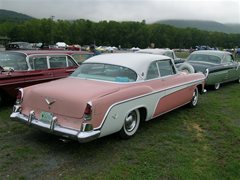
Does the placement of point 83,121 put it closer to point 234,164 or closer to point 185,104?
point 234,164

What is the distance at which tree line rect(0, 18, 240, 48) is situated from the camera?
106750 millimetres

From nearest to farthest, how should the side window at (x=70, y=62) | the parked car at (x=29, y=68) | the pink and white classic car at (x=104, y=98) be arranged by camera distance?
the pink and white classic car at (x=104, y=98), the parked car at (x=29, y=68), the side window at (x=70, y=62)

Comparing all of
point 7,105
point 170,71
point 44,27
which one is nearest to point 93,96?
point 170,71

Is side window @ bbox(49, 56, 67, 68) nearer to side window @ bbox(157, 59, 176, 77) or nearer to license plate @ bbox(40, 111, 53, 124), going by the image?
side window @ bbox(157, 59, 176, 77)

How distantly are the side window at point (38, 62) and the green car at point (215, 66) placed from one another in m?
5.31

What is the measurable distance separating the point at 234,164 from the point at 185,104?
3.17 metres

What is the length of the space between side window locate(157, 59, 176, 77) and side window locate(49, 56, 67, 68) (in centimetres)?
334

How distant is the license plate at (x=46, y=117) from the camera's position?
4888 mm

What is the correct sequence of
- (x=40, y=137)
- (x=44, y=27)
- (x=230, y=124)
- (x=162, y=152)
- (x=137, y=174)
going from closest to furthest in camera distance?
1. (x=137, y=174)
2. (x=162, y=152)
3. (x=40, y=137)
4. (x=230, y=124)
5. (x=44, y=27)

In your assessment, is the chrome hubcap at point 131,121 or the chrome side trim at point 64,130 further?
the chrome hubcap at point 131,121

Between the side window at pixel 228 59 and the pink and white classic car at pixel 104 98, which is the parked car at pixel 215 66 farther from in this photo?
the pink and white classic car at pixel 104 98

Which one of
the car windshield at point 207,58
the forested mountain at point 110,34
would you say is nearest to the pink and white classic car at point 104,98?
the car windshield at point 207,58

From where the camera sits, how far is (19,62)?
8.10 meters

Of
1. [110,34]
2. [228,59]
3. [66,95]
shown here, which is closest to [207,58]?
[228,59]
